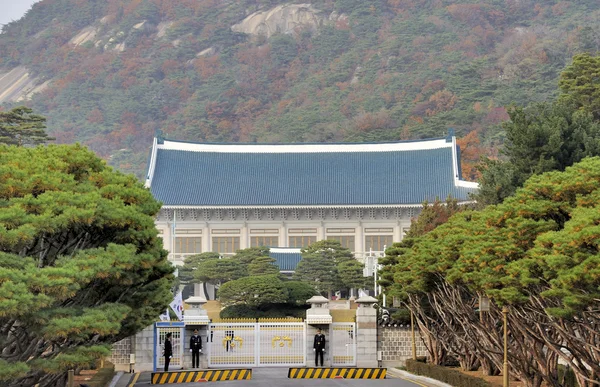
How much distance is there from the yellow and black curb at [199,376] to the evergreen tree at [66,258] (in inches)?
265

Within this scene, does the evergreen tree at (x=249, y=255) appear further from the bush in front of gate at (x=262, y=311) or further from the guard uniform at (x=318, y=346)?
the guard uniform at (x=318, y=346)

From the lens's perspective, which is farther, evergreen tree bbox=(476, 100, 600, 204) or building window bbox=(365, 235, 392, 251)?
building window bbox=(365, 235, 392, 251)

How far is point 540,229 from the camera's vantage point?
24.7 metres

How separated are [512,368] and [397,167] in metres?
53.2

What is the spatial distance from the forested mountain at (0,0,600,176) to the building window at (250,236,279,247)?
109 ft

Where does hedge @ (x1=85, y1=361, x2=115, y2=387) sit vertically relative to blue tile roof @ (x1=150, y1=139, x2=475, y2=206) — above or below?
below

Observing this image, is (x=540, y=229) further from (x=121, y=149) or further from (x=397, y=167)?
(x=121, y=149)

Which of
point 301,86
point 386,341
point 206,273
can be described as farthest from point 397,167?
point 301,86

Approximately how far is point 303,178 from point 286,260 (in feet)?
32.6

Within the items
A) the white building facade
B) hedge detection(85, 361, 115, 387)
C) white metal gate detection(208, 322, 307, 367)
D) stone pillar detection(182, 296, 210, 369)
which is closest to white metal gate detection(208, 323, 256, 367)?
white metal gate detection(208, 322, 307, 367)

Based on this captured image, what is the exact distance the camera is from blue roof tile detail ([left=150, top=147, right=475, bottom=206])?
78750 millimetres

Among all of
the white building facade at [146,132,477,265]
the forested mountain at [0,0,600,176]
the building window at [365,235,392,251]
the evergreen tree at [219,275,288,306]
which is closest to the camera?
the evergreen tree at [219,275,288,306]

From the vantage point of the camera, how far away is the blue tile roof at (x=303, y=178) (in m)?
78.8

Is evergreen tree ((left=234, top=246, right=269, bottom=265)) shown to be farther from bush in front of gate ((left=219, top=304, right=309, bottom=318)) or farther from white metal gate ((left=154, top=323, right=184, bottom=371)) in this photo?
white metal gate ((left=154, top=323, right=184, bottom=371))
